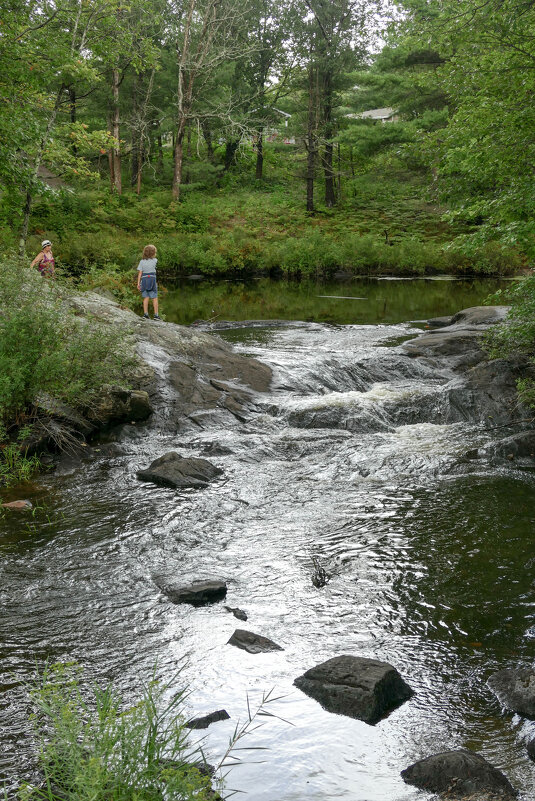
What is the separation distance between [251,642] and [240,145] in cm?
4466

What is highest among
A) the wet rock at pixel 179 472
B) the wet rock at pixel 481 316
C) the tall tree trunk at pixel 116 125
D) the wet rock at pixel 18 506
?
the tall tree trunk at pixel 116 125

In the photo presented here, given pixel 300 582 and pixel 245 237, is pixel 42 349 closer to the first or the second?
pixel 300 582

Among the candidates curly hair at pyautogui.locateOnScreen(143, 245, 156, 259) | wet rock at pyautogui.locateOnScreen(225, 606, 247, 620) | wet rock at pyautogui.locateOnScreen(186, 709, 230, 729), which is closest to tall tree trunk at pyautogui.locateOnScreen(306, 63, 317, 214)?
curly hair at pyautogui.locateOnScreen(143, 245, 156, 259)

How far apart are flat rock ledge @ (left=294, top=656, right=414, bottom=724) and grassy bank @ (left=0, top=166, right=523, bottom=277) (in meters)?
26.1

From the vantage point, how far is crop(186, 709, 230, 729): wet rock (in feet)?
12.7

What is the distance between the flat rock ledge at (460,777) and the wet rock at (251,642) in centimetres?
143

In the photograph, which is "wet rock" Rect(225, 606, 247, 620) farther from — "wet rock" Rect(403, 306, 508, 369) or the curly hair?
the curly hair

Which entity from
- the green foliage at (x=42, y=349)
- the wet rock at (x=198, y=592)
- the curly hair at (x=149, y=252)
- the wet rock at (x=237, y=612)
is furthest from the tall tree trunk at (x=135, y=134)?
the wet rock at (x=237, y=612)

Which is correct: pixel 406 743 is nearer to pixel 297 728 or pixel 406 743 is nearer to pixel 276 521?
pixel 297 728

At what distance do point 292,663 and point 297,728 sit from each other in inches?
26.7

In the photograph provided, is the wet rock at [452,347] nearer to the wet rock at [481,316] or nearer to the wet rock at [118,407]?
the wet rock at [481,316]

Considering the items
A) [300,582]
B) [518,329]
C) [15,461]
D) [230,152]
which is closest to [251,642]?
[300,582]

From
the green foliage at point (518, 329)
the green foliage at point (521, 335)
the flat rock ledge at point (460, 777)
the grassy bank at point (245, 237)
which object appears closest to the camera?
the flat rock ledge at point (460, 777)

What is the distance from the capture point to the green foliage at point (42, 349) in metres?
8.47
